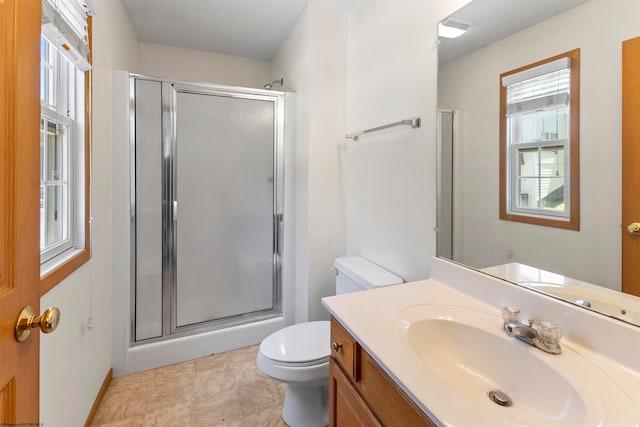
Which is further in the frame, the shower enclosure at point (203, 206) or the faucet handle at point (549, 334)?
the shower enclosure at point (203, 206)

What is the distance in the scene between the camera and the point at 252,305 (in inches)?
91.4

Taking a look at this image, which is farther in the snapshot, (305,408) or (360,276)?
(360,276)

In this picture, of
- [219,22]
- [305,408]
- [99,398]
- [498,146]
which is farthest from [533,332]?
[219,22]

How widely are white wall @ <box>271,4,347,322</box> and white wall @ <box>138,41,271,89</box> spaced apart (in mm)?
935

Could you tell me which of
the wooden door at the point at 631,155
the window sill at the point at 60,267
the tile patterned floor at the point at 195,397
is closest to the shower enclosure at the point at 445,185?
the wooden door at the point at 631,155

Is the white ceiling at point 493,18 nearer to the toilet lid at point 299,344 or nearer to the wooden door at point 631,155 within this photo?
the wooden door at point 631,155

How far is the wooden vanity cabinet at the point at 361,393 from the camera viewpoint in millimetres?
687

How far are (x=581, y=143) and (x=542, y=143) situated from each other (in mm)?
108

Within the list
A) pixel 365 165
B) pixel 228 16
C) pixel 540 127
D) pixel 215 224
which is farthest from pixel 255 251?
pixel 540 127

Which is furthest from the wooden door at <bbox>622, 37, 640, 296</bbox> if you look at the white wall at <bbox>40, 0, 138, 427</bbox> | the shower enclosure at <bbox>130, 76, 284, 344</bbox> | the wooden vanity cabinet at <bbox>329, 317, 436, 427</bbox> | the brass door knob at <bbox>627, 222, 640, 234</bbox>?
the shower enclosure at <bbox>130, 76, 284, 344</bbox>

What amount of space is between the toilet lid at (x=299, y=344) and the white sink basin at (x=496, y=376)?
624mm

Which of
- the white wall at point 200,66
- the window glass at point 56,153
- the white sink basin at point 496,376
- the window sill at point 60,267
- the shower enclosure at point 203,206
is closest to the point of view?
the white sink basin at point 496,376

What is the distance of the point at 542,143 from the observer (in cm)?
93

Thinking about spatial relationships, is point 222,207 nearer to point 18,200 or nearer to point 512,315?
point 18,200
